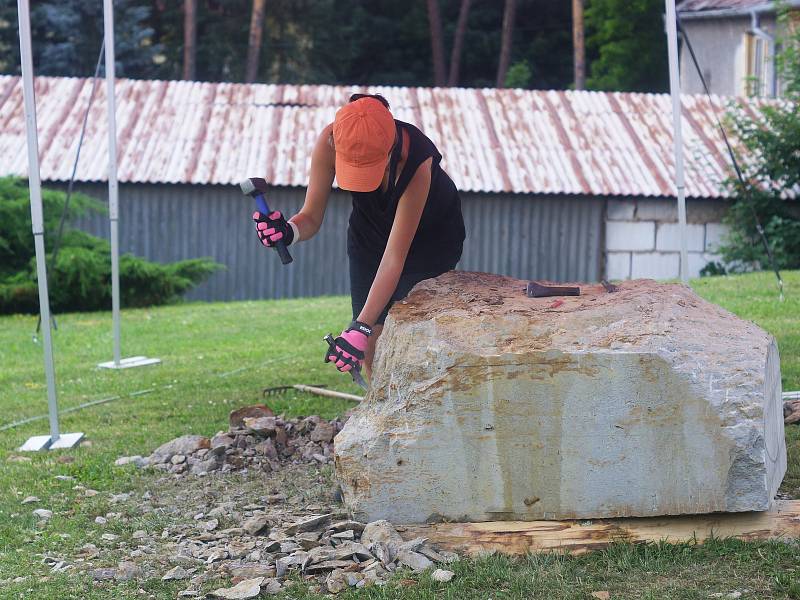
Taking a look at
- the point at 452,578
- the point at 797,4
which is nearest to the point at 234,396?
the point at 452,578

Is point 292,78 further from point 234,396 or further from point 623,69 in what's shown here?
point 234,396

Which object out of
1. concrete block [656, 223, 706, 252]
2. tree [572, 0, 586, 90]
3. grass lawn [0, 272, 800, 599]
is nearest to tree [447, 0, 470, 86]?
tree [572, 0, 586, 90]

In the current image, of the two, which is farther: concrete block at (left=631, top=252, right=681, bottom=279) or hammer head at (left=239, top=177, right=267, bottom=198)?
concrete block at (left=631, top=252, right=681, bottom=279)

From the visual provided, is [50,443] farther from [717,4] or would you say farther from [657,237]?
[717,4]

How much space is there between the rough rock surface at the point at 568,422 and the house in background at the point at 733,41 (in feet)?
61.8

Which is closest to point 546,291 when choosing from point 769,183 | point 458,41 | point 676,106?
point 676,106

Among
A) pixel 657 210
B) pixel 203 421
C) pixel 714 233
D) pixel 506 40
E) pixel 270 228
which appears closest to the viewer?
pixel 270 228

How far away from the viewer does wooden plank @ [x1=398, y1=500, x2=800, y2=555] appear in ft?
12.6

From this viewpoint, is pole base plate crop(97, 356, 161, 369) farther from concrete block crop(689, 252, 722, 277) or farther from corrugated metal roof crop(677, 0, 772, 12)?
corrugated metal roof crop(677, 0, 772, 12)

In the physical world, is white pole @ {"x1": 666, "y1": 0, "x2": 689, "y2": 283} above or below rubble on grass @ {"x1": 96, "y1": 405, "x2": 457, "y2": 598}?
Result: above

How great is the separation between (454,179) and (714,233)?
4355 mm

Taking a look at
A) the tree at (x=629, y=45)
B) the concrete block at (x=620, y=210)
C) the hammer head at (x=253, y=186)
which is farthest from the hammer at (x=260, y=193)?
the tree at (x=629, y=45)

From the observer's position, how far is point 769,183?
16.2m

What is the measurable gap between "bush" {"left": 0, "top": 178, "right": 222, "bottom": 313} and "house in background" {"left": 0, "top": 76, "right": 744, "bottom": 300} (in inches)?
60.1
